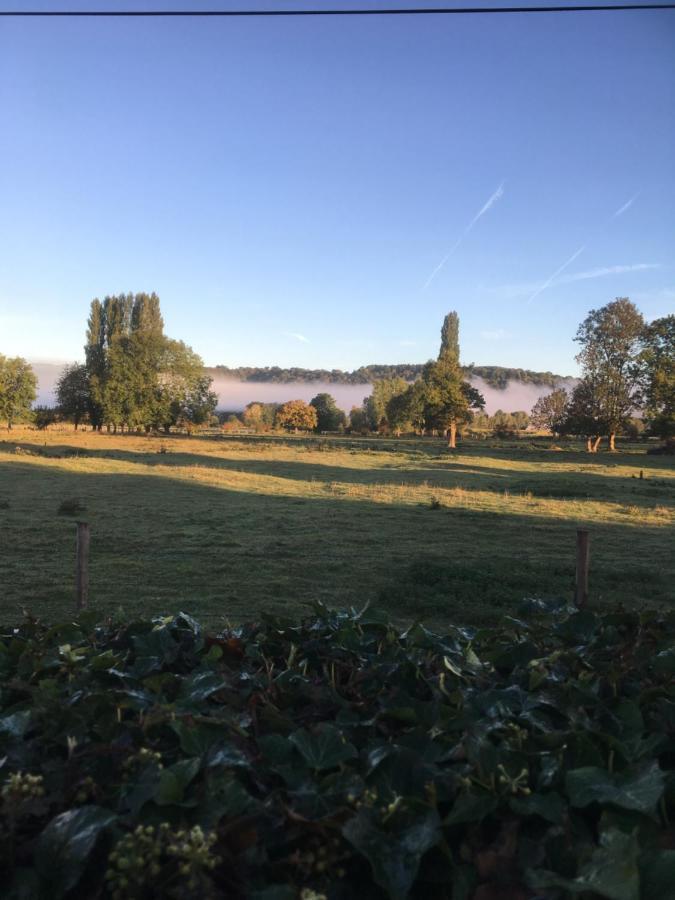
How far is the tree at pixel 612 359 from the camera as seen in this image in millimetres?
41656

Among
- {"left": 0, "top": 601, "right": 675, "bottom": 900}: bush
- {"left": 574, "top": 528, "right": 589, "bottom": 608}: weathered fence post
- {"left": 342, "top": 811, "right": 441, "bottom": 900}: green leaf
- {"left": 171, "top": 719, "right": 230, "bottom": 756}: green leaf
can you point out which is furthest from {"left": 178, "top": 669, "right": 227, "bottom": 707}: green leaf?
{"left": 574, "top": 528, "right": 589, "bottom": 608}: weathered fence post

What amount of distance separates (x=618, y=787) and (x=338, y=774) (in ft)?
1.51

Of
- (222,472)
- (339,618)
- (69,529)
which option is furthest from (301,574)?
(222,472)

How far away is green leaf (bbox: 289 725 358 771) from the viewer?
3.52ft

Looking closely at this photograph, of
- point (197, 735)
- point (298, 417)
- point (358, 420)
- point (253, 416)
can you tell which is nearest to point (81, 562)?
point (197, 735)

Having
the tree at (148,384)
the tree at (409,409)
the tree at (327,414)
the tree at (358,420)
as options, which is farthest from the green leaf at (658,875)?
the tree at (327,414)

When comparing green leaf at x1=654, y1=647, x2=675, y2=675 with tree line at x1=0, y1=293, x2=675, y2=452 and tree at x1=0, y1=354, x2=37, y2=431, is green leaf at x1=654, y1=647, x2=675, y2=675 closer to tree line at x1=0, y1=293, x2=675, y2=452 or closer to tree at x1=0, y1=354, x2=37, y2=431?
tree line at x1=0, y1=293, x2=675, y2=452

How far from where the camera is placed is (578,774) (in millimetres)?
997

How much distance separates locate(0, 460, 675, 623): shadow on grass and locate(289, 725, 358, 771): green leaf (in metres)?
3.56

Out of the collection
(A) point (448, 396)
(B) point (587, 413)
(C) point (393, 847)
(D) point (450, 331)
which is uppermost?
(D) point (450, 331)

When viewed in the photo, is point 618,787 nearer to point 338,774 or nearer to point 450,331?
point 338,774

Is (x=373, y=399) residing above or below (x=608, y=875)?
above

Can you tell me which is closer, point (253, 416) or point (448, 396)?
point (448, 396)

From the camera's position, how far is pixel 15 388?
2041 inches
